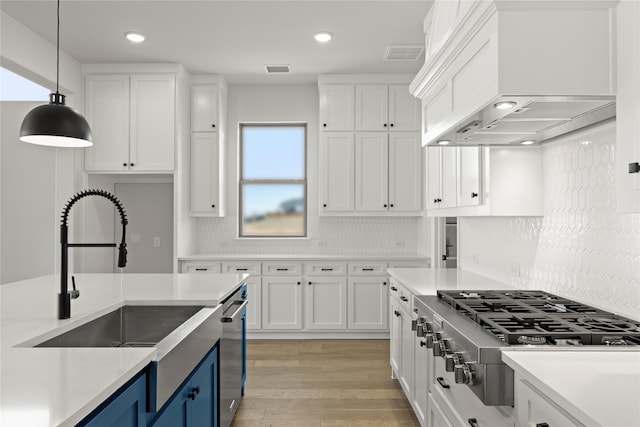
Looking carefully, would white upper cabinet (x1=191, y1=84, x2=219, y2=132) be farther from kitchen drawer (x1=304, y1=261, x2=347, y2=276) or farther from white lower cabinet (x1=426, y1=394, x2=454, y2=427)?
white lower cabinet (x1=426, y1=394, x2=454, y2=427)

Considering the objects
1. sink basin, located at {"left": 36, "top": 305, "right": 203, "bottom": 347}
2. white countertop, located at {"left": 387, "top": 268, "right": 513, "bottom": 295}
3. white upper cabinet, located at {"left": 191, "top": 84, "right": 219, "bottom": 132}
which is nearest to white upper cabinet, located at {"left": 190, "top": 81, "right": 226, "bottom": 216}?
white upper cabinet, located at {"left": 191, "top": 84, "right": 219, "bottom": 132}

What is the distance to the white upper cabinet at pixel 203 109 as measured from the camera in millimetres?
5328

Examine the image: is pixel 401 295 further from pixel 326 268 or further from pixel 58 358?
pixel 58 358

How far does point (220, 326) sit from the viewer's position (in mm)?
2545

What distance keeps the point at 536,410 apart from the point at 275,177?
477 centimetres

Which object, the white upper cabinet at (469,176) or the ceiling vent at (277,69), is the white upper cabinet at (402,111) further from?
the white upper cabinet at (469,176)

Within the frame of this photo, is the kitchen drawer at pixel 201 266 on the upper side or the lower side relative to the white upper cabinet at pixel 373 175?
lower

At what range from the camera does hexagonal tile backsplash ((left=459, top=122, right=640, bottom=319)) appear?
203 centimetres

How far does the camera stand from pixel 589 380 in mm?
1260

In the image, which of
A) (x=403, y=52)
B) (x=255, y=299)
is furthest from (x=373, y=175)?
(x=255, y=299)

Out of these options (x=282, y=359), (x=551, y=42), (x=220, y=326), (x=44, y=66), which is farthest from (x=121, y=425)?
(x=44, y=66)

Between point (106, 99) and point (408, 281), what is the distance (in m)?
3.74

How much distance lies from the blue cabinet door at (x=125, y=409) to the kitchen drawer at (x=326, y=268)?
11.8 feet

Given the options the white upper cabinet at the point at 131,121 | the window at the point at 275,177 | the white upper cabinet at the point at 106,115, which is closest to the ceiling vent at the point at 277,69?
the window at the point at 275,177
